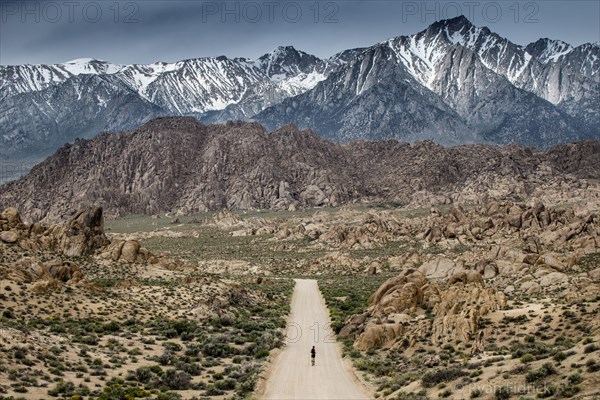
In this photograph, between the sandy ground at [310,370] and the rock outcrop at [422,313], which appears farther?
the rock outcrop at [422,313]

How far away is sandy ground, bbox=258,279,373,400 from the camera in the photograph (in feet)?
107

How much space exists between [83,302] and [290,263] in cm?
6217

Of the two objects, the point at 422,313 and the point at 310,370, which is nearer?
the point at 310,370

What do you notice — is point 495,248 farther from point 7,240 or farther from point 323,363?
point 7,240

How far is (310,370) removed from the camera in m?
37.8

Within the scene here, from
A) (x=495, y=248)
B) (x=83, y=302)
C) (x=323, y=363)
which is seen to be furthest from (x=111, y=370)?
(x=495, y=248)

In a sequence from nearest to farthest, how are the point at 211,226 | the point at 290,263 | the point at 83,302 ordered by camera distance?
the point at 83,302, the point at 290,263, the point at 211,226

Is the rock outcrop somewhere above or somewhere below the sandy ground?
above

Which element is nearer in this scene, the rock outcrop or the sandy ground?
the sandy ground

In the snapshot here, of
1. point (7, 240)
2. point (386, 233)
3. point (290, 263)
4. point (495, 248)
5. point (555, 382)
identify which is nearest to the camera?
point (555, 382)

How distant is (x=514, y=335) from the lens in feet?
130

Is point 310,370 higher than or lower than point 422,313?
lower

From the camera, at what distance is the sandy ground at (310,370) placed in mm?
32688

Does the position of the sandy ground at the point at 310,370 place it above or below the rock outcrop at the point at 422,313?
below
